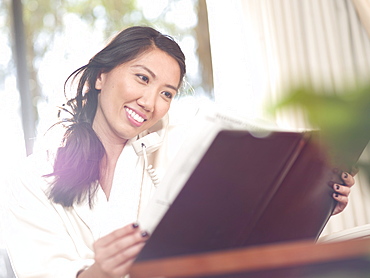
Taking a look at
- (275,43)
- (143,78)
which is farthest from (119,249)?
(275,43)

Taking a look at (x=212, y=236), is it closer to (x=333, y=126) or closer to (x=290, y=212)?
(x=290, y=212)

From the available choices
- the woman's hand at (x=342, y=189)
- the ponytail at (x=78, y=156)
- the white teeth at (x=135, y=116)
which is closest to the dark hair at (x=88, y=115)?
the ponytail at (x=78, y=156)

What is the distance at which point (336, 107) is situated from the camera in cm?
27

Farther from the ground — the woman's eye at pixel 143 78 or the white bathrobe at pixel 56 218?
the woman's eye at pixel 143 78

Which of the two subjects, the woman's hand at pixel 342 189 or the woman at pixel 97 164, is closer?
the woman's hand at pixel 342 189

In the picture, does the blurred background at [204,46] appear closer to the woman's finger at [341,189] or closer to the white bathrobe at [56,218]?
the white bathrobe at [56,218]

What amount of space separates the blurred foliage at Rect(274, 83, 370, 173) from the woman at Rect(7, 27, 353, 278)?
50.3 inches

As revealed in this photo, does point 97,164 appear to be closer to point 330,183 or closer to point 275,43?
point 330,183

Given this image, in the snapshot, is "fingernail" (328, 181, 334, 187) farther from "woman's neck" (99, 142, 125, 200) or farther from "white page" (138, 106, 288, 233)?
"woman's neck" (99, 142, 125, 200)

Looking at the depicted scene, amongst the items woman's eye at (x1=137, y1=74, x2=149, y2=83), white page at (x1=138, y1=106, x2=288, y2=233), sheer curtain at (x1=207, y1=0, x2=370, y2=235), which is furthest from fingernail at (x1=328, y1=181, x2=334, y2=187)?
sheer curtain at (x1=207, y1=0, x2=370, y2=235)

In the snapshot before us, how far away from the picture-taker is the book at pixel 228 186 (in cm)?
72

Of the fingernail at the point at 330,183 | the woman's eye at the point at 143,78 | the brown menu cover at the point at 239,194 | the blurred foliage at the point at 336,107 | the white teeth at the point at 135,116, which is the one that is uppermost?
the woman's eye at the point at 143,78

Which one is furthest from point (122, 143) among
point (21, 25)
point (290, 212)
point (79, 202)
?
point (21, 25)

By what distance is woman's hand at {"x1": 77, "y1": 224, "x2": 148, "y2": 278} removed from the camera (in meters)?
0.84
